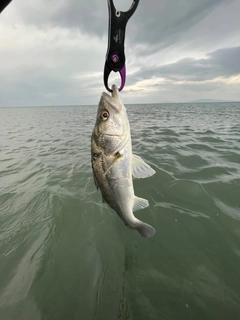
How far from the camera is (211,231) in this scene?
3.33 meters

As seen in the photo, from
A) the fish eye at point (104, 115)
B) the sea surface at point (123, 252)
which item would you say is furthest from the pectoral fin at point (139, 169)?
the sea surface at point (123, 252)

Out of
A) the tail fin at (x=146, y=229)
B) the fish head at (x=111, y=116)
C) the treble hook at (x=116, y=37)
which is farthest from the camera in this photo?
the tail fin at (x=146, y=229)

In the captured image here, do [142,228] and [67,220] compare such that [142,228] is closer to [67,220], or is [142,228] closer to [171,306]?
[171,306]

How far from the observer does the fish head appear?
2020 millimetres

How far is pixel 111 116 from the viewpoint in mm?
2049

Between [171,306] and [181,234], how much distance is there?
127cm

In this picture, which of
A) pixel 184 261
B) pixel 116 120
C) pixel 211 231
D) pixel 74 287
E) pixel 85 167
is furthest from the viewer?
pixel 85 167

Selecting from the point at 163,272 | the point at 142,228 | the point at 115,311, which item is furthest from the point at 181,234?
the point at 115,311

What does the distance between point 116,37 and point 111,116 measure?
2.71 ft

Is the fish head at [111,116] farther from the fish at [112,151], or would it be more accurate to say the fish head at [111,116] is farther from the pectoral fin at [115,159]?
the pectoral fin at [115,159]

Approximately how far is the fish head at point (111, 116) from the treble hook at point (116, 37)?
239 mm

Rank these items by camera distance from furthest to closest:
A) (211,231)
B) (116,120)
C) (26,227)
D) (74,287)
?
(26,227), (211,231), (74,287), (116,120)

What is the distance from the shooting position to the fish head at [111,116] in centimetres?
202

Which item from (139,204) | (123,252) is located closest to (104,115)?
(139,204)
